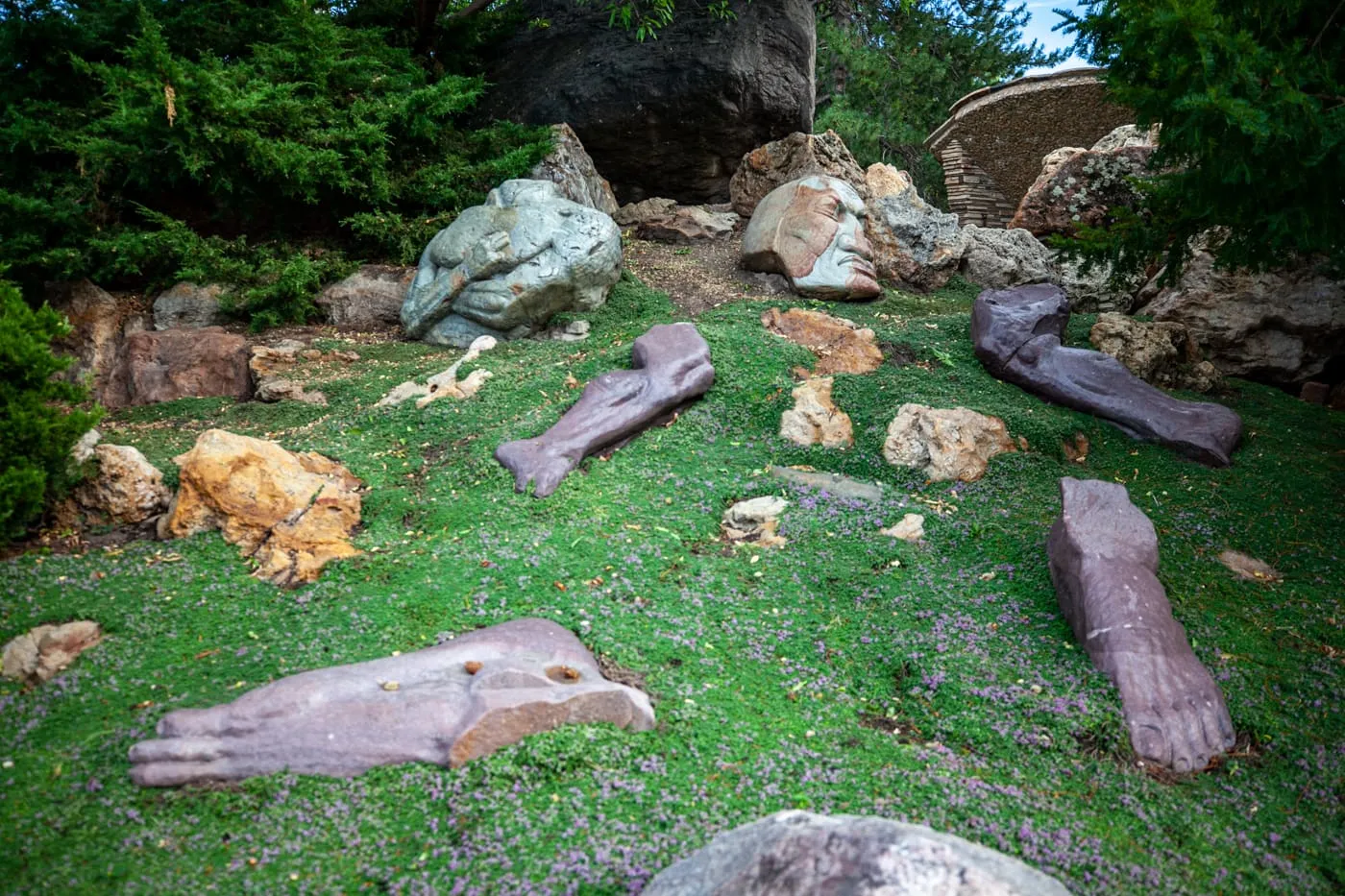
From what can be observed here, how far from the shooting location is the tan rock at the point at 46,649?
4062mm

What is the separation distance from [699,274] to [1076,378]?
4.81 metres

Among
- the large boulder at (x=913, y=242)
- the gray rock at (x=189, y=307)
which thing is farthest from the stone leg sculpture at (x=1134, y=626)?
the gray rock at (x=189, y=307)

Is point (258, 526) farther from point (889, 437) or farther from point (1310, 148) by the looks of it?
point (1310, 148)

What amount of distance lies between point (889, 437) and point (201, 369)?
21.3 feet

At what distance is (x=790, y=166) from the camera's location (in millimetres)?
11977

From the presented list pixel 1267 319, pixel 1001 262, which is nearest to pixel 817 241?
pixel 1001 262

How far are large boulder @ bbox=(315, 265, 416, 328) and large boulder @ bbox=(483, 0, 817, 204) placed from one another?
3.67m

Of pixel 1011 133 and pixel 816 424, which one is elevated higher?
pixel 1011 133

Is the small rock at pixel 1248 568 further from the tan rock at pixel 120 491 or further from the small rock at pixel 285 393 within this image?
the small rock at pixel 285 393

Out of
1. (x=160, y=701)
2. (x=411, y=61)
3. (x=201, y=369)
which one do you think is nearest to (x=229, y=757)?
(x=160, y=701)

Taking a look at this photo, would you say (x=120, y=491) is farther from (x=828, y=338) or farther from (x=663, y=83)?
(x=663, y=83)

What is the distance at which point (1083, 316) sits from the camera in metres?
9.34

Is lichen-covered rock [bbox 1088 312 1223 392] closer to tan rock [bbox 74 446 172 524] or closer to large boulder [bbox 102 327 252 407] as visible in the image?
tan rock [bbox 74 446 172 524]

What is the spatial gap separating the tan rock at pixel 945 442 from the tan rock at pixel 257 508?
13.6 feet
